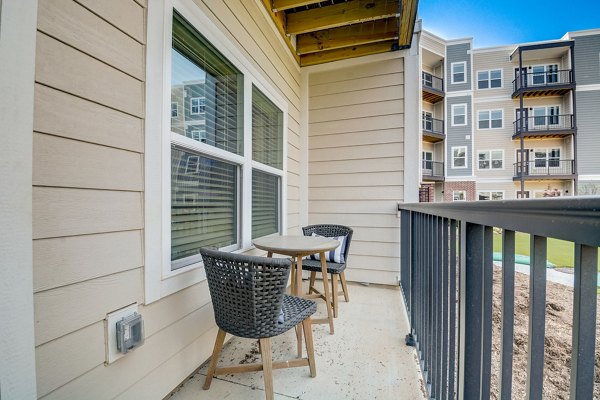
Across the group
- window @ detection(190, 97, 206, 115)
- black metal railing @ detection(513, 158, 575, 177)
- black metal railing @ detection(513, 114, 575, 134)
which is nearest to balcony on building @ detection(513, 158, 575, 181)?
black metal railing @ detection(513, 158, 575, 177)

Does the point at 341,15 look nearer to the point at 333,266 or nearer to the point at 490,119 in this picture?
the point at 333,266

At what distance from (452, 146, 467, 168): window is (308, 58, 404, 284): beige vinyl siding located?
10613 millimetres

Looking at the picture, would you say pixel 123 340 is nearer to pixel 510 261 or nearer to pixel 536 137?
pixel 510 261

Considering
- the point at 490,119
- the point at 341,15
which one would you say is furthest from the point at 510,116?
the point at 341,15

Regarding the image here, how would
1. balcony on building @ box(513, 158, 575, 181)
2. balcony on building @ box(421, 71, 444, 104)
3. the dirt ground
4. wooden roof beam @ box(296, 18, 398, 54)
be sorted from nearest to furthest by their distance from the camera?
1. the dirt ground
2. wooden roof beam @ box(296, 18, 398, 54)
3. balcony on building @ box(513, 158, 575, 181)
4. balcony on building @ box(421, 71, 444, 104)

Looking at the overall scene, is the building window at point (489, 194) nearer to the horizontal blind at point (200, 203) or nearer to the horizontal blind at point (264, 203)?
the horizontal blind at point (264, 203)

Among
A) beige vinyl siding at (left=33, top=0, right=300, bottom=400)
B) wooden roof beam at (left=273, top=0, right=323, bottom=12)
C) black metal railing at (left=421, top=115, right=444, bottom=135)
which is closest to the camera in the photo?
beige vinyl siding at (left=33, top=0, right=300, bottom=400)

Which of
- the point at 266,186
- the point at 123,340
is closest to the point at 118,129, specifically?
the point at 123,340

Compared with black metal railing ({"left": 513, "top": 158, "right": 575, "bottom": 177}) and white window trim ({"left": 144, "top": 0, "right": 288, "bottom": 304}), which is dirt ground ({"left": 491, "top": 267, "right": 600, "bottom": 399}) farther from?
black metal railing ({"left": 513, "top": 158, "right": 575, "bottom": 177})

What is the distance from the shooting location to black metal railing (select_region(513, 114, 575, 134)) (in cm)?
1087

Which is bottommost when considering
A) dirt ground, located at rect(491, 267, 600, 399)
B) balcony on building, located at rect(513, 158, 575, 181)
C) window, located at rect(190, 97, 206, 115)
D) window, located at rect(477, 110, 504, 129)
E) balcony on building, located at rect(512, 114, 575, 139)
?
dirt ground, located at rect(491, 267, 600, 399)

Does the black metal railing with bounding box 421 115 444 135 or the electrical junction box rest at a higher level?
the black metal railing with bounding box 421 115 444 135

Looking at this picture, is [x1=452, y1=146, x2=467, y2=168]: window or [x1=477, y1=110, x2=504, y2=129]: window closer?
[x1=477, y1=110, x2=504, y2=129]: window

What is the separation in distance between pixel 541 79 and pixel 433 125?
472 centimetres
